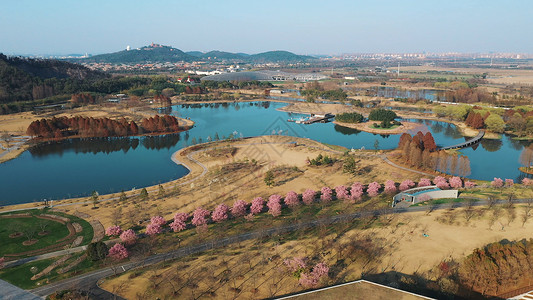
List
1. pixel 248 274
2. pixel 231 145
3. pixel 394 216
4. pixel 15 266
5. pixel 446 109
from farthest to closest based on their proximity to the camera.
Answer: pixel 446 109
pixel 231 145
pixel 394 216
pixel 15 266
pixel 248 274

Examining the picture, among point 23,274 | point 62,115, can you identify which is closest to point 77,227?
point 23,274

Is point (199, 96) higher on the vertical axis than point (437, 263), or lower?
higher

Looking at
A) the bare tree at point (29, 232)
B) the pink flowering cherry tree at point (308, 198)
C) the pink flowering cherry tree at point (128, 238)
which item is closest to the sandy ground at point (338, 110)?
the pink flowering cherry tree at point (308, 198)

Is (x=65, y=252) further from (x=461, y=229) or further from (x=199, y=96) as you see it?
(x=199, y=96)

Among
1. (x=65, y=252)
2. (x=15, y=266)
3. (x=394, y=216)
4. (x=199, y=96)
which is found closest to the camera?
(x=15, y=266)

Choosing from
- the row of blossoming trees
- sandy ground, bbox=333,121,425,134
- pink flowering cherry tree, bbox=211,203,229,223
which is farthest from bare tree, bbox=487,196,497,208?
sandy ground, bbox=333,121,425,134

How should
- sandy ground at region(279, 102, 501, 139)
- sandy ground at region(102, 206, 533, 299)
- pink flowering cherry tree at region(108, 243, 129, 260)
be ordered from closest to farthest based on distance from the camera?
1. sandy ground at region(102, 206, 533, 299)
2. pink flowering cherry tree at region(108, 243, 129, 260)
3. sandy ground at region(279, 102, 501, 139)

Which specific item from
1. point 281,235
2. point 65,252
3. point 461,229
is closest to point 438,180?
point 461,229

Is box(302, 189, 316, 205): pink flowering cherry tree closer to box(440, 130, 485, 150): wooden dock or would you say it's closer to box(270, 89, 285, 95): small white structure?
box(440, 130, 485, 150): wooden dock
